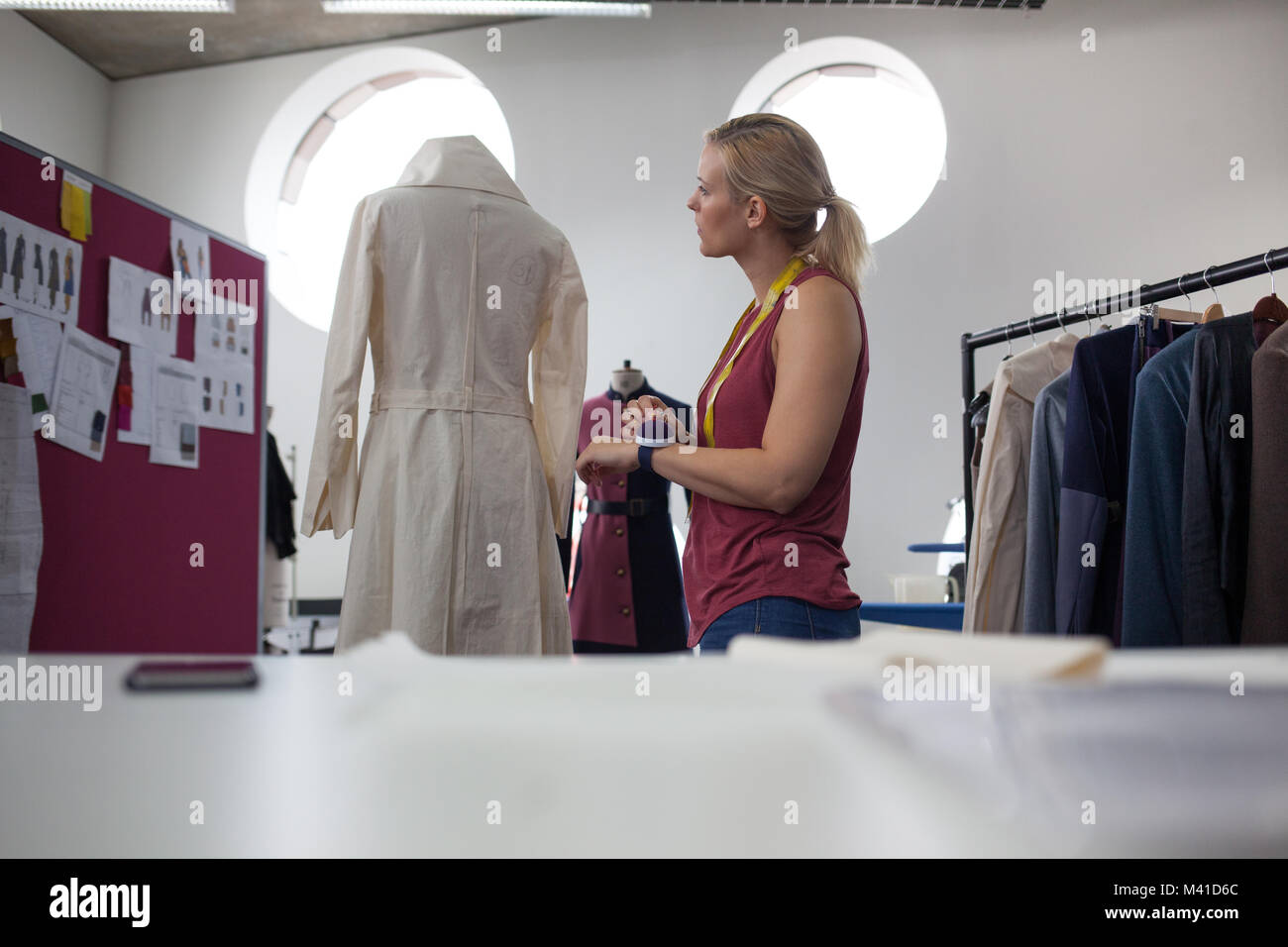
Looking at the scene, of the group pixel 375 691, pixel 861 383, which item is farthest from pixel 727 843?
pixel 861 383

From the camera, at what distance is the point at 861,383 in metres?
1.23

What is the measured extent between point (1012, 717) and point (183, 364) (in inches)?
99.9

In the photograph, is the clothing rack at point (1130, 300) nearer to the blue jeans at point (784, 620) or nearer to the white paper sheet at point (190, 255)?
the blue jeans at point (784, 620)

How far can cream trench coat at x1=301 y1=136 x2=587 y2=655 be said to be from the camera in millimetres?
1684

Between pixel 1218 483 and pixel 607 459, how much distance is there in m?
1.05

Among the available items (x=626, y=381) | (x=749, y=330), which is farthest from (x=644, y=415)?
(x=626, y=381)

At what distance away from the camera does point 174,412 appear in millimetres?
2451

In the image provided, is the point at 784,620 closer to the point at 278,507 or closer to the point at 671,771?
the point at 671,771

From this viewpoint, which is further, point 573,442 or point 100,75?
point 100,75

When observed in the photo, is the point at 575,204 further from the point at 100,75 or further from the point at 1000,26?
the point at 100,75

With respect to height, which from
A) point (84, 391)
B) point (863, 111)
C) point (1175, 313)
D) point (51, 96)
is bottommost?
point (84, 391)

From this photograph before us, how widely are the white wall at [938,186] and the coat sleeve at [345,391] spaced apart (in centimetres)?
321

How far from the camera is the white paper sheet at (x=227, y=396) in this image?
259 centimetres

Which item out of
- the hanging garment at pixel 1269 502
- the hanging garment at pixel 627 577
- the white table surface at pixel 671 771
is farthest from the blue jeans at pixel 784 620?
the hanging garment at pixel 627 577
